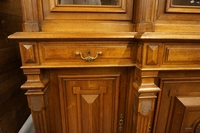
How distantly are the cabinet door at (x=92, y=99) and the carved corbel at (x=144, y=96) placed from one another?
10 cm

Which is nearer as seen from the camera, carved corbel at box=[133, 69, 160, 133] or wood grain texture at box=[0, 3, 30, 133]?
carved corbel at box=[133, 69, 160, 133]

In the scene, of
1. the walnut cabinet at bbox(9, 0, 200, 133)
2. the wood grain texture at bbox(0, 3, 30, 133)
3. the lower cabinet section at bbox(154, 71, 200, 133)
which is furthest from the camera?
the wood grain texture at bbox(0, 3, 30, 133)

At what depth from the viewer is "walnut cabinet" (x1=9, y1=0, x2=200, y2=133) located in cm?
53

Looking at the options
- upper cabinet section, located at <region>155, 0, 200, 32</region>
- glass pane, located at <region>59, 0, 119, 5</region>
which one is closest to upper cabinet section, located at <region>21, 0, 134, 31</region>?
glass pane, located at <region>59, 0, 119, 5</region>

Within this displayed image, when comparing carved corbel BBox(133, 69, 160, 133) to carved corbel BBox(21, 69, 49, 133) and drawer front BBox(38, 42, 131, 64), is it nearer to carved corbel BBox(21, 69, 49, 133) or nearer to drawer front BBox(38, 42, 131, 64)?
drawer front BBox(38, 42, 131, 64)

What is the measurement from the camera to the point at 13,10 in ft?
3.00

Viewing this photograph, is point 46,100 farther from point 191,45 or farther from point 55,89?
point 191,45

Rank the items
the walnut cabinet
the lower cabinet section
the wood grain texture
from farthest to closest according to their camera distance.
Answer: the wood grain texture → the lower cabinet section → the walnut cabinet

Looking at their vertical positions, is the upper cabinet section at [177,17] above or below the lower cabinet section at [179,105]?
above

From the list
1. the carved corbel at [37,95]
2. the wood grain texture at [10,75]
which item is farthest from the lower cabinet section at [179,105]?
the wood grain texture at [10,75]

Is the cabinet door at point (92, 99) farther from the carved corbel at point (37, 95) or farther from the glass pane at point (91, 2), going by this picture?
the glass pane at point (91, 2)

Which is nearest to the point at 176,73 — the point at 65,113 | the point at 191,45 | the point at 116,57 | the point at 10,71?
the point at 191,45

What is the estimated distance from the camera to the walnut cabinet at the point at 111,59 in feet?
1.73

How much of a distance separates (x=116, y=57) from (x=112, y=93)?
0.67ft
